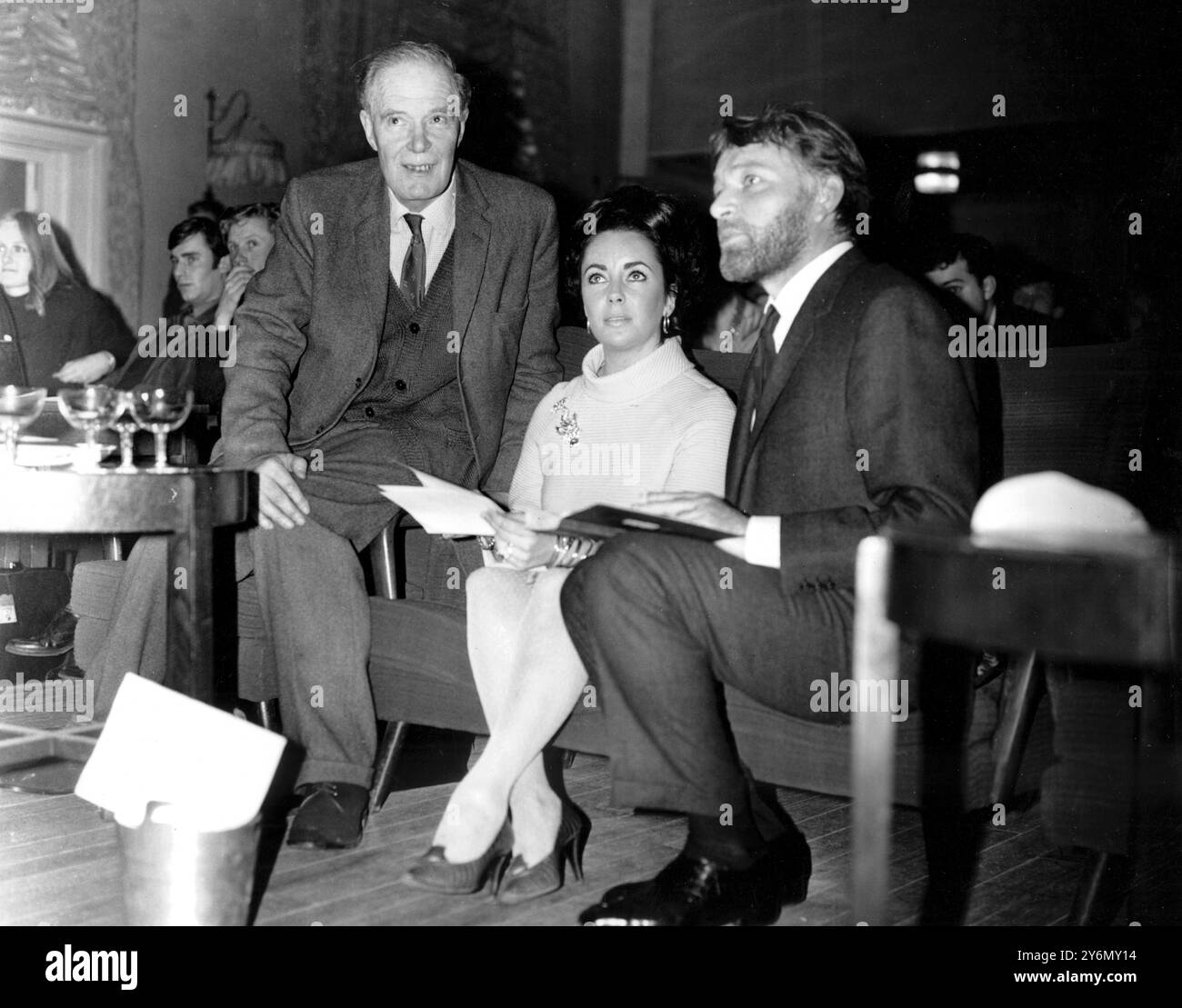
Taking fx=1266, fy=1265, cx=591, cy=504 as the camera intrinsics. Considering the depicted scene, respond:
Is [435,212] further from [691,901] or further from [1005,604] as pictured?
[1005,604]

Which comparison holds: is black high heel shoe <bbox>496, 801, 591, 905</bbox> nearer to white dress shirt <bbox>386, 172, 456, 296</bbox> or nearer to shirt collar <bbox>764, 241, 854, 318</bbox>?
shirt collar <bbox>764, 241, 854, 318</bbox>

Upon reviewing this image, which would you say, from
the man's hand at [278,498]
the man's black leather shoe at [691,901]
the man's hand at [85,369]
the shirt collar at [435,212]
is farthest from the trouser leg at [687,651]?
the man's hand at [85,369]

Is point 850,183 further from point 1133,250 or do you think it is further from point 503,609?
point 1133,250

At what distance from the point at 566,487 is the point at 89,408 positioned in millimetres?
893

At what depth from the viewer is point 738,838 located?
6.26ft

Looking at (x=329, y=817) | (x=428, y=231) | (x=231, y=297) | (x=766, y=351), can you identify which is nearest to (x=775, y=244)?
(x=766, y=351)

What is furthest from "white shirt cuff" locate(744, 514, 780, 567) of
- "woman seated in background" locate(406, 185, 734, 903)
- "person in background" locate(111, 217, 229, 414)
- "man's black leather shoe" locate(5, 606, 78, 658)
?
"person in background" locate(111, 217, 229, 414)

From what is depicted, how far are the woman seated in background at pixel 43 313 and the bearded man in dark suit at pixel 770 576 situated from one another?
3497mm

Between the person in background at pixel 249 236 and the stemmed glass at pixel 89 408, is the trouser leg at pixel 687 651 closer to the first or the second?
the stemmed glass at pixel 89 408

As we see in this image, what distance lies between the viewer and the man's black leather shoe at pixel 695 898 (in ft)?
6.17

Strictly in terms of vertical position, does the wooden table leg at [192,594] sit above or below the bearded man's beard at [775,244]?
below

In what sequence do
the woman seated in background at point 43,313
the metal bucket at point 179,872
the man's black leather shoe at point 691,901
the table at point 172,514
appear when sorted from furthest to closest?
the woman seated in background at point 43,313 < the table at point 172,514 < the man's black leather shoe at point 691,901 < the metal bucket at point 179,872

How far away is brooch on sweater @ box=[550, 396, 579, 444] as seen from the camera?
100 inches

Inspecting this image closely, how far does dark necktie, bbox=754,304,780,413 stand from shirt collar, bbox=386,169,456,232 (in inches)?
37.0
